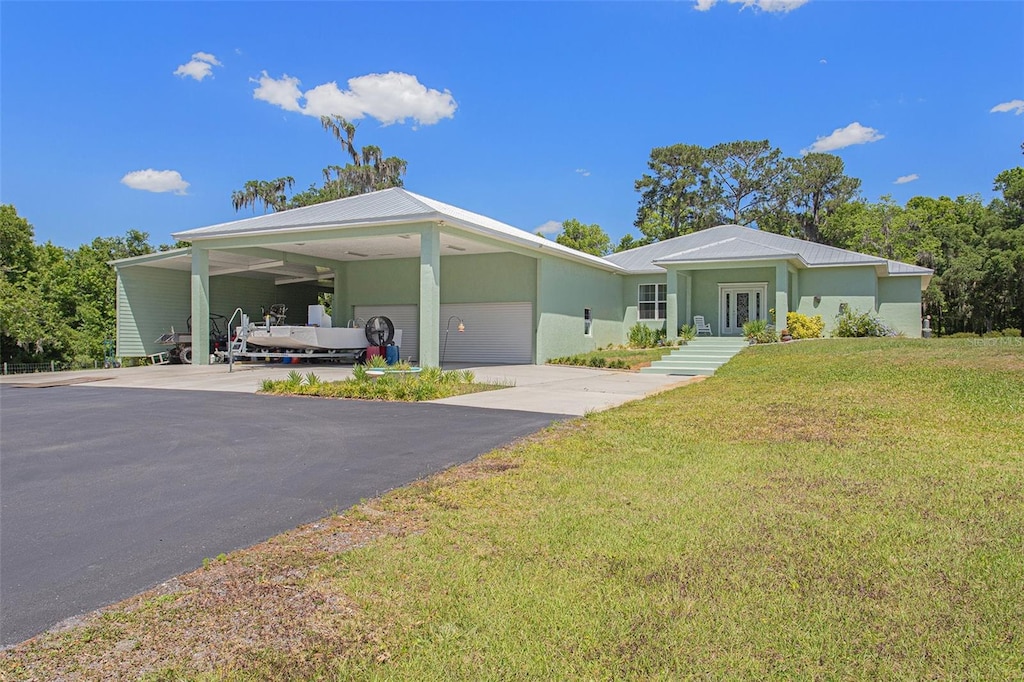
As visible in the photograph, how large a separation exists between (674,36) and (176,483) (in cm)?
1582

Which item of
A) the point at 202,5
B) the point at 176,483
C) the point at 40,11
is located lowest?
the point at 176,483

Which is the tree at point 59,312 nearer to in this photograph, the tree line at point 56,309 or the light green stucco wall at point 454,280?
the tree line at point 56,309

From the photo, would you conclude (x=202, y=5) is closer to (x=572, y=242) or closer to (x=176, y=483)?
(x=176, y=483)

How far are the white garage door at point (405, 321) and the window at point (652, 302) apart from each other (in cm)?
932

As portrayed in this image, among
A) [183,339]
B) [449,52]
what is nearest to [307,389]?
[449,52]

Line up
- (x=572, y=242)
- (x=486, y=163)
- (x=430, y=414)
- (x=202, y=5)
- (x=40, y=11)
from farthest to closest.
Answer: (x=572, y=242), (x=486, y=163), (x=202, y=5), (x=40, y=11), (x=430, y=414)

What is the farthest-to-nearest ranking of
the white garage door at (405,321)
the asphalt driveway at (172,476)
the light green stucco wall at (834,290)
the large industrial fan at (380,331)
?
the white garage door at (405,321) < the light green stucco wall at (834,290) < the large industrial fan at (380,331) < the asphalt driveway at (172,476)

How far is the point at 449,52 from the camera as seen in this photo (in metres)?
17.4

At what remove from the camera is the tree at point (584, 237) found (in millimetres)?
48094

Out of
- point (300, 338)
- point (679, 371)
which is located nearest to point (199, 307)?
point (300, 338)

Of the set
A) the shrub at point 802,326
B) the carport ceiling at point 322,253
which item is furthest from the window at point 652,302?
the carport ceiling at point 322,253

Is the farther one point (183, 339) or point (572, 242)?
point (572, 242)

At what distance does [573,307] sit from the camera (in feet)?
73.7

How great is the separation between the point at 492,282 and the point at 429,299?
6.04 m
